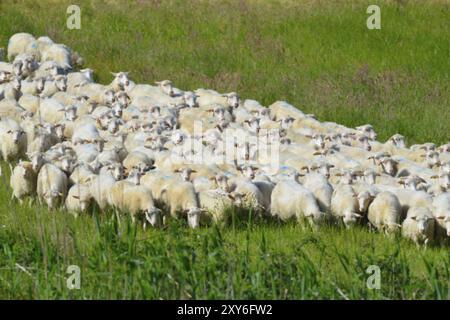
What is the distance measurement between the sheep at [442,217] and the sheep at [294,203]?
49.6 inches

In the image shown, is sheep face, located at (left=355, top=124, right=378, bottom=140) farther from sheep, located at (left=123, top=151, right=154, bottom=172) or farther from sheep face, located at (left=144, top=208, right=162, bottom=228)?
sheep face, located at (left=144, top=208, right=162, bottom=228)

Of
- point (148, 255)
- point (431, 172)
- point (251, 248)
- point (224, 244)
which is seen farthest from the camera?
point (431, 172)

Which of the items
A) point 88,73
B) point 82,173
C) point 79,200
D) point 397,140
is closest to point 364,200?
point 79,200

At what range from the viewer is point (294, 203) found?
39.1 feet

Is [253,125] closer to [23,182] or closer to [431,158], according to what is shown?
[431,158]

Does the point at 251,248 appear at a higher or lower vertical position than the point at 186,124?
lower

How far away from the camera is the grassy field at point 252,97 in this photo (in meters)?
8.66

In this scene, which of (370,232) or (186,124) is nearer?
(370,232)

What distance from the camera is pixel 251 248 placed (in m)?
10.4

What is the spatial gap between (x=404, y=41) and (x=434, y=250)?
40.2 feet

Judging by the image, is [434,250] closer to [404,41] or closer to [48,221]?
[48,221]

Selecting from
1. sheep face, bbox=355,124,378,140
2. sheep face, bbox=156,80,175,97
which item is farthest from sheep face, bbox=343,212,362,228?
sheep face, bbox=156,80,175,97

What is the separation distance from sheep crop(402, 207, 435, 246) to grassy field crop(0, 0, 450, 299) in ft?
0.41
